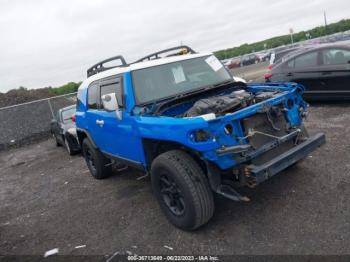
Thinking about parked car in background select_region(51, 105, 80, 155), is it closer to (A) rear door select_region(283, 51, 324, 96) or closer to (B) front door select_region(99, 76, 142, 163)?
(B) front door select_region(99, 76, 142, 163)

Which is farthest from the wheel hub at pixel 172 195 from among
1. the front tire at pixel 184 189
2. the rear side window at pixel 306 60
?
the rear side window at pixel 306 60

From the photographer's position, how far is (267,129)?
14.1ft

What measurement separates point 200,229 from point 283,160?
4.12 feet


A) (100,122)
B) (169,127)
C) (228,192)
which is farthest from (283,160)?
(100,122)

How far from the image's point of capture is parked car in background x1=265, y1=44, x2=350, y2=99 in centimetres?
824

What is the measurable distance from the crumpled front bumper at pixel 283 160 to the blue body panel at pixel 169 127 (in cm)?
26

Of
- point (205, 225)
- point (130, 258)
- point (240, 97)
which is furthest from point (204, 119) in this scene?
point (130, 258)

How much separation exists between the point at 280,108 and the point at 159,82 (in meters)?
1.70

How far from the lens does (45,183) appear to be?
773 centimetres

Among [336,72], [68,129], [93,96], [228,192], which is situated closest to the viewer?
[228,192]

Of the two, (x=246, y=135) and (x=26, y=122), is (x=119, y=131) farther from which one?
(x=26, y=122)

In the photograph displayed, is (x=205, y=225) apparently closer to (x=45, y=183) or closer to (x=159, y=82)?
(x=159, y=82)

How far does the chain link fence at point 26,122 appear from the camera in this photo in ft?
49.4

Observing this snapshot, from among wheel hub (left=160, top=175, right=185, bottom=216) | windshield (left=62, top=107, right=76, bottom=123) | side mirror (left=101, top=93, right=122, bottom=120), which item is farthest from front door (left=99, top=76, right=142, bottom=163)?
windshield (left=62, top=107, right=76, bottom=123)
